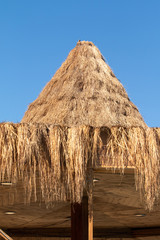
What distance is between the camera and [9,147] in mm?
2898

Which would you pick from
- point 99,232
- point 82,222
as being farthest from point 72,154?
point 99,232

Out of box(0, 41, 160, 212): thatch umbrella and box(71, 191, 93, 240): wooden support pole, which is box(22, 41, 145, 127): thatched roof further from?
box(0, 41, 160, 212): thatch umbrella

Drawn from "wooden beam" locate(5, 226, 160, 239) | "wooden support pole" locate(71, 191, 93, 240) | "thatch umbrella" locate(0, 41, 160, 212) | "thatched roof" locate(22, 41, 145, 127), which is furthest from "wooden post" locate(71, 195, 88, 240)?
"wooden beam" locate(5, 226, 160, 239)

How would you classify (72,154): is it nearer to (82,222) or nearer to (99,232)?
(82,222)

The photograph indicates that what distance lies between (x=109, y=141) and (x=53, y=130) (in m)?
0.52

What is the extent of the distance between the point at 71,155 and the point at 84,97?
540 centimetres

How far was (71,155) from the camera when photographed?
2.97 meters

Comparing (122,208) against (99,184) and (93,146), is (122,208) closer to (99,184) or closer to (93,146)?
(99,184)

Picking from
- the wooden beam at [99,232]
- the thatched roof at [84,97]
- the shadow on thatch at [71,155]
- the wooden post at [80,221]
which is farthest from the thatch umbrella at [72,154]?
the wooden beam at [99,232]

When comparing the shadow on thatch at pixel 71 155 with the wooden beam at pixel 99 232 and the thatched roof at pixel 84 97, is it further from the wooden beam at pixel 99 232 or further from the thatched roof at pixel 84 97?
the wooden beam at pixel 99 232

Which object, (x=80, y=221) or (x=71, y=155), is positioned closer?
(x=71, y=155)

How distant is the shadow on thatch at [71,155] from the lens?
2.92 meters

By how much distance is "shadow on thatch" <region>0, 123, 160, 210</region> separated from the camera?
292cm

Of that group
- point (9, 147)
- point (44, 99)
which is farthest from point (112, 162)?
point (44, 99)
